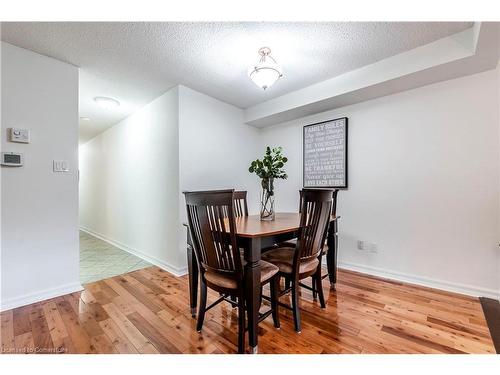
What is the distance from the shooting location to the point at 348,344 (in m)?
1.47

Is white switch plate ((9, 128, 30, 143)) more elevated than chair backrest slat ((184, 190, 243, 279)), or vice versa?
white switch plate ((9, 128, 30, 143))

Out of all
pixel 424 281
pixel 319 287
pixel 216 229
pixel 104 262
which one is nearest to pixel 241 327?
pixel 216 229

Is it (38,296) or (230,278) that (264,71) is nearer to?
(230,278)

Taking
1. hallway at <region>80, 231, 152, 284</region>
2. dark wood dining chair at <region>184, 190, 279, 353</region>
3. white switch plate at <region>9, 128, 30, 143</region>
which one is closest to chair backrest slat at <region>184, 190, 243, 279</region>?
dark wood dining chair at <region>184, 190, 279, 353</region>

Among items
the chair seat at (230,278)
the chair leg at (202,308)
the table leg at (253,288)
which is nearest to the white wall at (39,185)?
the chair leg at (202,308)

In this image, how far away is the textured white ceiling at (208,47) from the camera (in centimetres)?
181

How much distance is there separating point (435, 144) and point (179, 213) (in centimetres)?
286

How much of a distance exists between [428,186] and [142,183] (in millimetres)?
3642

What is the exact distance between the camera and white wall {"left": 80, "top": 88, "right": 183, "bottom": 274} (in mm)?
2912

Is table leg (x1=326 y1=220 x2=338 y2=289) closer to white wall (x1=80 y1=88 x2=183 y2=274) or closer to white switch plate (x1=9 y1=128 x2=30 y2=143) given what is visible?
white wall (x1=80 y1=88 x2=183 y2=274)

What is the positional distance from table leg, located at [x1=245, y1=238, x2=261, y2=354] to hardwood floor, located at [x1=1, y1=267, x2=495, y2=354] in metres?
0.15

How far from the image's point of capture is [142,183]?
3.47m

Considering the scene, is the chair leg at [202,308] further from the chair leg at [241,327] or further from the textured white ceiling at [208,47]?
the textured white ceiling at [208,47]
